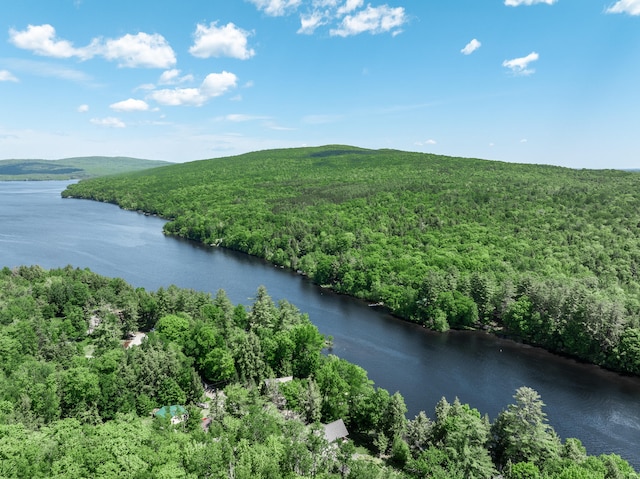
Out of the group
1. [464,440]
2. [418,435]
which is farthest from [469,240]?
[464,440]

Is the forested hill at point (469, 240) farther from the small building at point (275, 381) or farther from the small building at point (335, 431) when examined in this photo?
the small building at point (335, 431)

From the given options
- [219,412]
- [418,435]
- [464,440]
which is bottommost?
[418,435]

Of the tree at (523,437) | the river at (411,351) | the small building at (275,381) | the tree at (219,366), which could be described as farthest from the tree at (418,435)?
the tree at (219,366)

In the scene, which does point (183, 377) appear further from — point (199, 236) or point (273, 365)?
point (199, 236)

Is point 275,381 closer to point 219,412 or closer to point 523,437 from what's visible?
point 219,412

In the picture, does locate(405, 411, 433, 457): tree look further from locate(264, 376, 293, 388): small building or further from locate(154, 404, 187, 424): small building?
locate(154, 404, 187, 424): small building

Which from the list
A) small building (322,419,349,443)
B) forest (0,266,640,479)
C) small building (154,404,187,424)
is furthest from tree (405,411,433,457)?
small building (154,404,187,424)

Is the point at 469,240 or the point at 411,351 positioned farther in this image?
the point at 469,240
